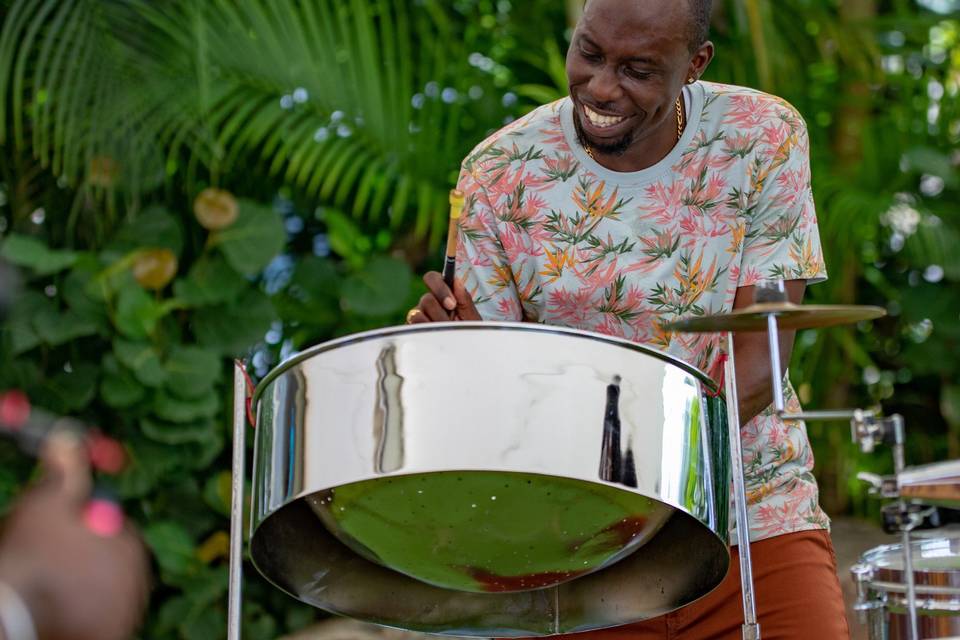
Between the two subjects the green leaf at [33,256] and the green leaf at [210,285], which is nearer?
the green leaf at [33,256]

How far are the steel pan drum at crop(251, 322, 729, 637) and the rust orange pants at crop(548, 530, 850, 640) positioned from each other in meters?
0.07

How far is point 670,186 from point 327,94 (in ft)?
5.55

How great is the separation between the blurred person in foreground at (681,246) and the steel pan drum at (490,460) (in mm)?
143

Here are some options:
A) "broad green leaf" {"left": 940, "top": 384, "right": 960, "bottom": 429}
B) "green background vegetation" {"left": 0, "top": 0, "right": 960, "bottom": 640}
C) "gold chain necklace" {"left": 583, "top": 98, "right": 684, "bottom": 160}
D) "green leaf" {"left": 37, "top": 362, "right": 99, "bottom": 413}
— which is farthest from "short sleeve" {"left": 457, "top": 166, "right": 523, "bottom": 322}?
"broad green leaf" {"left": 940, "top": 384, "right": 960, "bottom": 429}

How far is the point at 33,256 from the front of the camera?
11.3ft

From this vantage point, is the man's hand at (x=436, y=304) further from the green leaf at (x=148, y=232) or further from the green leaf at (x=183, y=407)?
the green leaf at (x=148, y=232)

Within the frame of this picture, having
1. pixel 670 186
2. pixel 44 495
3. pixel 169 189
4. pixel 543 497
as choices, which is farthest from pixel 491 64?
pixel 44 495

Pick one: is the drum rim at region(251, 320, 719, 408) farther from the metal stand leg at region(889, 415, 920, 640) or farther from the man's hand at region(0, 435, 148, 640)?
the man's hand at region(0, 435, 148, 640)

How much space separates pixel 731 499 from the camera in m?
2.11

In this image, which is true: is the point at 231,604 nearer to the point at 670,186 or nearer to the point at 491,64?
the point at 670,186

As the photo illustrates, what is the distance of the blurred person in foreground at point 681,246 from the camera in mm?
2080

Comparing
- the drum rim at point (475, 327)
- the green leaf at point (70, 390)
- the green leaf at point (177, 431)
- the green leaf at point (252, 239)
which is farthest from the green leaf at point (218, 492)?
the drum rim at point (475, 327)

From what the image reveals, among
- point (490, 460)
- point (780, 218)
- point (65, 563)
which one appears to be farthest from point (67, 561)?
point (780, 218)

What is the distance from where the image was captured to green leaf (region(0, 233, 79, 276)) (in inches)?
136
